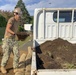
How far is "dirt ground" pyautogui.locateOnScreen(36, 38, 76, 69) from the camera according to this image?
568 cm

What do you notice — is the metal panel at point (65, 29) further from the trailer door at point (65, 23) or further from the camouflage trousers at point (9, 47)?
the camouflage trousers at point (9, 47)

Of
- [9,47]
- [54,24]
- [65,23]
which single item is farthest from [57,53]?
[65,23]

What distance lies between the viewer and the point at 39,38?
8.66 m

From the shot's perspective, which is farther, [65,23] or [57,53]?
[65,23]

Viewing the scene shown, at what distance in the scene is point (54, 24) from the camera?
8.61m

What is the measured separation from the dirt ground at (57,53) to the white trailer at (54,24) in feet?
1.24

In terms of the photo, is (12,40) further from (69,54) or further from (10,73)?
(69,54)

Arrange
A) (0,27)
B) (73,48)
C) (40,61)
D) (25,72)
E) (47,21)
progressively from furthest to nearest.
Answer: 1. (0,27)
2. (47,21)
3. (73,48)
4. (25,72)
5. (40,61)

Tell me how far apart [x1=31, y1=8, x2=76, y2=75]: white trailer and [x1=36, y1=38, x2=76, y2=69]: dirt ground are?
1.24 feet

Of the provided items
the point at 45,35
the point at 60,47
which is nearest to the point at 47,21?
the point at 45,35

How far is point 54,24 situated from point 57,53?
1.91 m

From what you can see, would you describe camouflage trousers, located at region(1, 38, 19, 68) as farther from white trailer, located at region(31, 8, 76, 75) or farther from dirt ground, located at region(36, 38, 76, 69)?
white trailer, located at region(31, 8, 76, 75)

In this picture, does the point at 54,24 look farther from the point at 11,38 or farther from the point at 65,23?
the point at 11,38

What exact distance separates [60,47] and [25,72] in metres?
1.75
